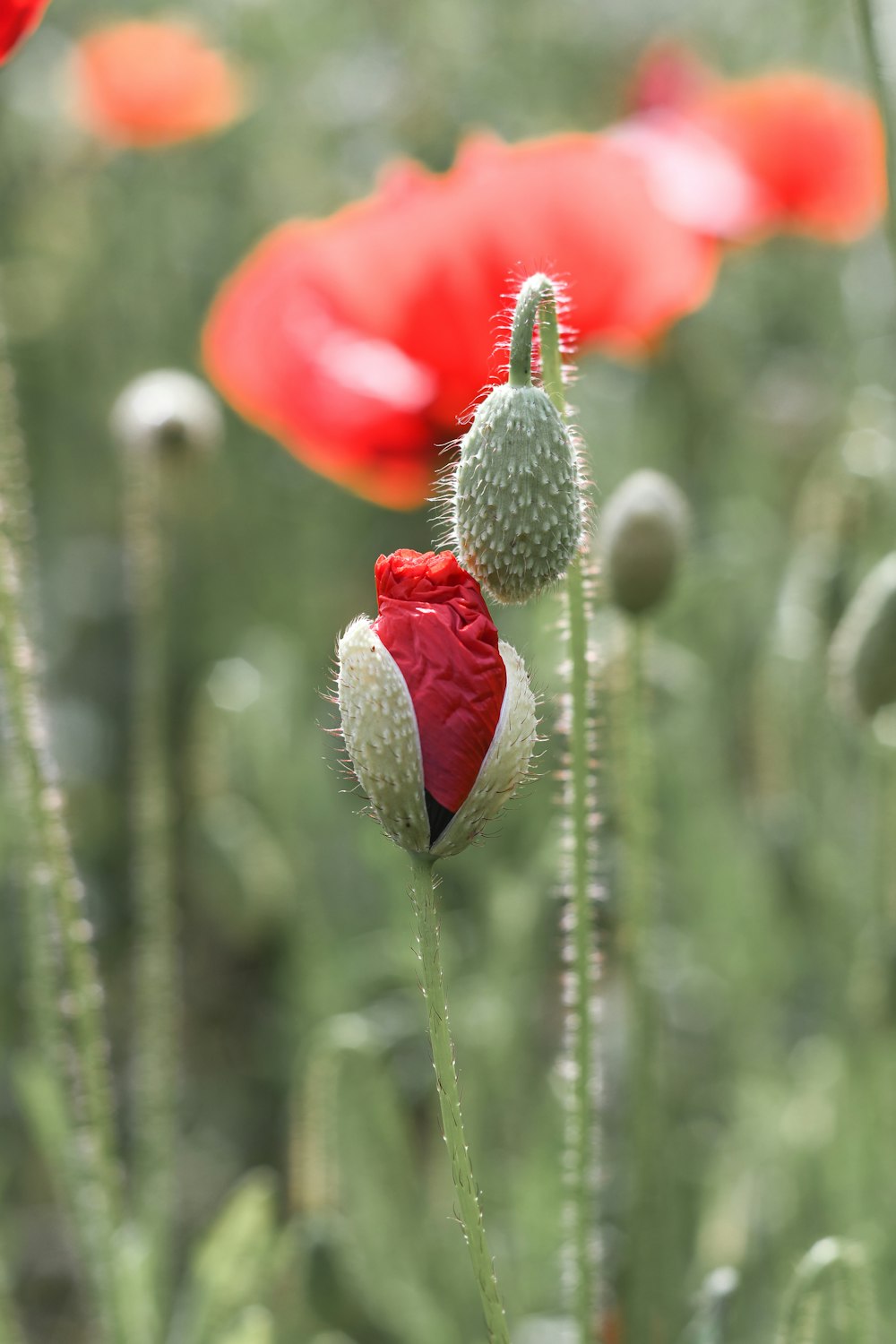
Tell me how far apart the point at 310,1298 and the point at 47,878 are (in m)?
0.45

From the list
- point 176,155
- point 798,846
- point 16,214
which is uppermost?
point 176,155

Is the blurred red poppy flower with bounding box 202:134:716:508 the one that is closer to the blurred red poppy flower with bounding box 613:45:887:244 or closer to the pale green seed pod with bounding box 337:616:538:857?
the blurred red poppy flower with bounding box 613:45:887:244

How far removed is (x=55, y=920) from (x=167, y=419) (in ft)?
1.12

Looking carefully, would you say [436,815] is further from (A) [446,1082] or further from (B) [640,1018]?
(B) [640,1018]

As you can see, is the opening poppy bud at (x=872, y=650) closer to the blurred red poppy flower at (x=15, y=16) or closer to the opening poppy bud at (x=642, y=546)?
the opening poppy bud at (x=642, y=546)

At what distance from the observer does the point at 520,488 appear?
515mm

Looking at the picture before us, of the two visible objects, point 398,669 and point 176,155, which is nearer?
point 398,669

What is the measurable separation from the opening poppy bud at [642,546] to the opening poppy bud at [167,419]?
30cm

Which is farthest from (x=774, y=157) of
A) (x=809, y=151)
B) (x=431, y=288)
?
(x=431, y=288)

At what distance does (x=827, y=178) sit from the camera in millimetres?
1604

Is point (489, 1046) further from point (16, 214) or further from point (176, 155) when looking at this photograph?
point (176, 155)

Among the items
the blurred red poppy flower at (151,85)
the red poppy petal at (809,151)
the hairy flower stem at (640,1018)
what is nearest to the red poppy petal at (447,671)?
the hairy flower stem at (640,1018)

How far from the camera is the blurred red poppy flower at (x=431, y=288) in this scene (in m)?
1.03

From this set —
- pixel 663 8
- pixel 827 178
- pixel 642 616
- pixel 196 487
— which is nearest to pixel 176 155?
pixel 196 487
